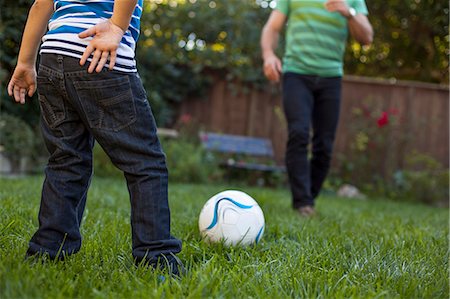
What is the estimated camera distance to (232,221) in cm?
220

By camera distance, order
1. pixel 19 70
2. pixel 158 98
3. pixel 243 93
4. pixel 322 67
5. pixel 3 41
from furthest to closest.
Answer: pixel 243 93 → pixel 158 98 → pixel 3 41 → pixel 322 67 → pixel 19 70

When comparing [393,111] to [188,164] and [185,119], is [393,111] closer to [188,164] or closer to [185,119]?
[185,119]

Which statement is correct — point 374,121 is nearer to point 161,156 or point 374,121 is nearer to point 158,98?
point 158,98

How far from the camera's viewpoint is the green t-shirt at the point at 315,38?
353 centimetres

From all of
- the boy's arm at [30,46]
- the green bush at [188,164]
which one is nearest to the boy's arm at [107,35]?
the boy's arm at [30,46]

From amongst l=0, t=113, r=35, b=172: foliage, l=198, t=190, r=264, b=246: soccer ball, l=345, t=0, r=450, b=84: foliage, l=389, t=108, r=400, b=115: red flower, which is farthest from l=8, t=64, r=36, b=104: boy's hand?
l=345, t=0, r=450, b=84: foliage

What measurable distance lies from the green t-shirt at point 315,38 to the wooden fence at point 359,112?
389cm

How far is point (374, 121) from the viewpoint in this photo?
7.61 meters

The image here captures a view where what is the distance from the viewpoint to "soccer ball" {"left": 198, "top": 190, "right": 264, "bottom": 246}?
2182 millimetres

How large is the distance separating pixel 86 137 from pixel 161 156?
0.26 metres

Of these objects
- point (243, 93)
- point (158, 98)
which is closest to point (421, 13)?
point (243, 93)

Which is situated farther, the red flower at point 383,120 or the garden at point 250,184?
the red flower at point 383,120

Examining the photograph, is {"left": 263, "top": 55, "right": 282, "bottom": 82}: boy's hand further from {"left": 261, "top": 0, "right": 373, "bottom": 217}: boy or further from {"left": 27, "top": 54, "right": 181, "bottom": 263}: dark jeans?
{"left": 27, "top": 54, "right": 181, "bottom": 263}: dark jeans

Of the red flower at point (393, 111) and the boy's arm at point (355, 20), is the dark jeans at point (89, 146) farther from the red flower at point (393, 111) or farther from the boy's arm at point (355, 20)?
the red flower at point (393, 111)
